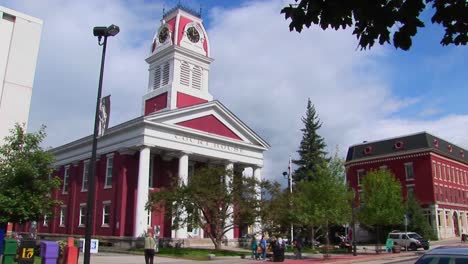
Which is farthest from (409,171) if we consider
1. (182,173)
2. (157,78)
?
(157,78)

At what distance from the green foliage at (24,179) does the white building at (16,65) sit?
77cm

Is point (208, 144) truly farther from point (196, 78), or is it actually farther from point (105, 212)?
point (105, 212)

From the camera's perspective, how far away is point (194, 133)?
41.7 meters

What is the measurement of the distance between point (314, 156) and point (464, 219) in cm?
2424

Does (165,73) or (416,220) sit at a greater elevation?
→ (165,73)

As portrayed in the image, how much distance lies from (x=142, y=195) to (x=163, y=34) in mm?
19704

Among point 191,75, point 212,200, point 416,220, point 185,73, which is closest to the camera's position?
point 212,200

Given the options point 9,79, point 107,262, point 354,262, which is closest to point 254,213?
point 354,262

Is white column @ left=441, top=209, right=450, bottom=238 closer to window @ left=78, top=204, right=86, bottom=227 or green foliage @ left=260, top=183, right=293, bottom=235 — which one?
green foliage @ left=260, top=183, right=293, bottom=235

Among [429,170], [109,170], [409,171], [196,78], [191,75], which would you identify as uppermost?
[191,75]

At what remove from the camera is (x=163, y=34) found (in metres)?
49.9

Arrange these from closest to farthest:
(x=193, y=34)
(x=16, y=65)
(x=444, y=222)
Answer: (x=16, y=65) < (x=193, y=34) < (x=444, y=222)

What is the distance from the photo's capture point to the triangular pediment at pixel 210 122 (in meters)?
40.4

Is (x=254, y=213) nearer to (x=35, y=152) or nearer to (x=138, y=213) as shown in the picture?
(x=138, y=213)
